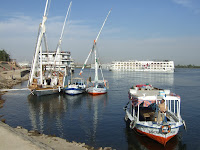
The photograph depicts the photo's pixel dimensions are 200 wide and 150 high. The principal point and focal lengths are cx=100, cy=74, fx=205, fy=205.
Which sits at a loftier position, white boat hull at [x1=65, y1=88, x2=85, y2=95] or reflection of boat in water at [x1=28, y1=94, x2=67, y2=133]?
white boat hull at [x1=65, y1=88, x2=85, y2=95]

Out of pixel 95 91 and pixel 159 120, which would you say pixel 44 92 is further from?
pixel 159 120

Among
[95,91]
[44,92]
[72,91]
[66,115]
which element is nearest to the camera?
[66,115]

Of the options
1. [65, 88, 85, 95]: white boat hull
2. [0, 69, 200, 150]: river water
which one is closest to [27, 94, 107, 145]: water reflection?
[0, 69, 200, 150]: river water

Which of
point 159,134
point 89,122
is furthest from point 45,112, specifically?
point 159,134

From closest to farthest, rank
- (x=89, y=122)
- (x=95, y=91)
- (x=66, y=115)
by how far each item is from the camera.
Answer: (x=89, y=122)
(x=66, y=115)
(x=95, y=91)

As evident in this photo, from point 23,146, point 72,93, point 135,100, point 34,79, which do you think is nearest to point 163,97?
point 135,100

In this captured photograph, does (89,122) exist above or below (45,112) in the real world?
below

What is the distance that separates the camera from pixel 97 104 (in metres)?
32.3

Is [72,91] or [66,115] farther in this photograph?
[72,91]

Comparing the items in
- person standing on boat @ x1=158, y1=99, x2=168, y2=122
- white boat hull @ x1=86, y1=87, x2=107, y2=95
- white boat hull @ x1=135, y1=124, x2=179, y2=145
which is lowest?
white boat hull @ x1=135, y1=124, x2=179, y2=145

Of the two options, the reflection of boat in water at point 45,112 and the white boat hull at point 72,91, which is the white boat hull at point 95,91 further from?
the reflection of boat in water at point 45,112

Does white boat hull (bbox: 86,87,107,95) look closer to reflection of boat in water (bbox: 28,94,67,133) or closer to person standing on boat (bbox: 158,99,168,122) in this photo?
reflection of boat in water (bbox: 28,94,67,133)

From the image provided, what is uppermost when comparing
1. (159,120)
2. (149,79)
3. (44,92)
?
(159,120)

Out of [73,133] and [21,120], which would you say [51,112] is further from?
[73,133]
